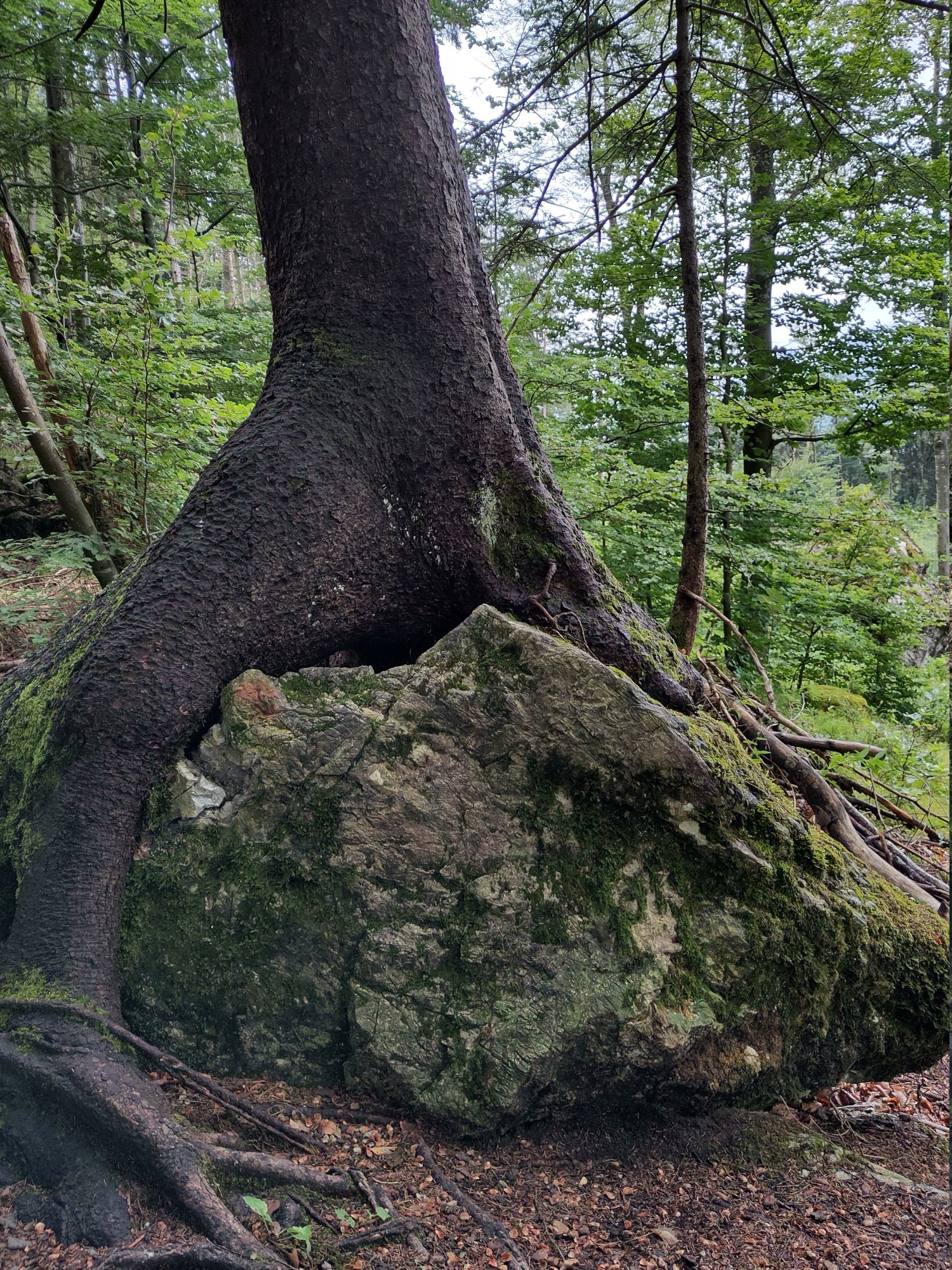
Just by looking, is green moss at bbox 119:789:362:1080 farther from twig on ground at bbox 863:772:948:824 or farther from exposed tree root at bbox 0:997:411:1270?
twig on ground at bbox 863:772:948:824

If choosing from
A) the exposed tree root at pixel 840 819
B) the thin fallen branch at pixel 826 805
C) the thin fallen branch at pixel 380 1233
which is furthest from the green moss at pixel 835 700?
the thin fallen branch at pixel 380 1233

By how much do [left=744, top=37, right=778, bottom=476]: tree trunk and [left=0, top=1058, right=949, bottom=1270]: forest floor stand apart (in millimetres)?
6755

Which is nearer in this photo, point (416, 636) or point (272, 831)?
point (272, 831)

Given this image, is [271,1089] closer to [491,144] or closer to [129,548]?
[129,548]

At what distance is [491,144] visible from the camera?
4.66 m

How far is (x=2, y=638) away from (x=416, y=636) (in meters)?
4.81

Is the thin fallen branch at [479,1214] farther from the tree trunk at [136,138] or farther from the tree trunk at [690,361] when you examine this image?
the tree trunk at [136,138]

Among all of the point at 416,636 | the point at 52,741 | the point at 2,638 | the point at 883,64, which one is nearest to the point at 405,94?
the point at 416,636

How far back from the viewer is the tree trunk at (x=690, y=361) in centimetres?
410

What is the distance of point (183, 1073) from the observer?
2.22m

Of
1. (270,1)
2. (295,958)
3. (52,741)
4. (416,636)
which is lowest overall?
(295,958)

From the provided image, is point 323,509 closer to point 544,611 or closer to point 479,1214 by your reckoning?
point 544,611

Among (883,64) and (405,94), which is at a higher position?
(883,64)

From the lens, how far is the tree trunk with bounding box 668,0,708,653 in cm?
410
